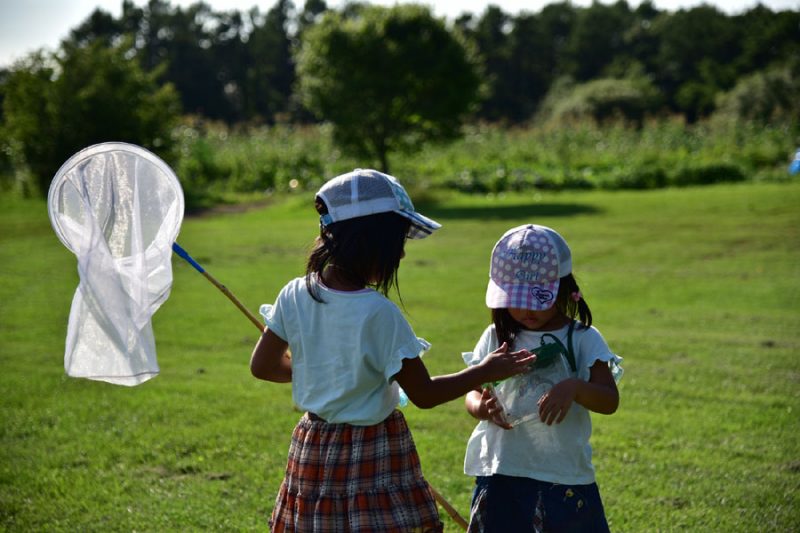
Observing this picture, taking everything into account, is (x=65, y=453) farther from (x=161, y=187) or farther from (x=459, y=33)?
(x=459, y=33)

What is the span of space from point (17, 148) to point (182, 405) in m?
18.6

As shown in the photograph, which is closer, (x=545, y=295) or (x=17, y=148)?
(x=545, y=295)

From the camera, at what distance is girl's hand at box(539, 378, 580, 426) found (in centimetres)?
268

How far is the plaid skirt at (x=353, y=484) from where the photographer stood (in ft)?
8.63

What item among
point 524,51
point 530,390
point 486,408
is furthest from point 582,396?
point 524,51

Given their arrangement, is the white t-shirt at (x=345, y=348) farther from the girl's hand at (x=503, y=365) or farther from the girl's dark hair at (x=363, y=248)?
the girl's hand at (x=503, y=365)

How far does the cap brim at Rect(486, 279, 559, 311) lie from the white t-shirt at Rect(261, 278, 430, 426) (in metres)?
0.31

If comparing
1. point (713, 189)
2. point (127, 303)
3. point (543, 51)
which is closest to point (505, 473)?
point (127, 303)

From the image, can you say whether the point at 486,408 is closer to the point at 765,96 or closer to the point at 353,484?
the point at 353,484

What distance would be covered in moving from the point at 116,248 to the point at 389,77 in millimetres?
19124

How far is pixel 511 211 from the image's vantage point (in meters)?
18.8

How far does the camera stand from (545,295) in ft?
9.27

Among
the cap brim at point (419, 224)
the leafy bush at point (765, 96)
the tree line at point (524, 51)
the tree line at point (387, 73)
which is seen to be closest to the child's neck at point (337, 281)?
the cap brim at point (419, 224)

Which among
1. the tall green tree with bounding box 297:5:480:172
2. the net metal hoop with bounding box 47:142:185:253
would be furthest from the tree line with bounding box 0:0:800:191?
the net metal hoop with bounding box 47:142:185:253
